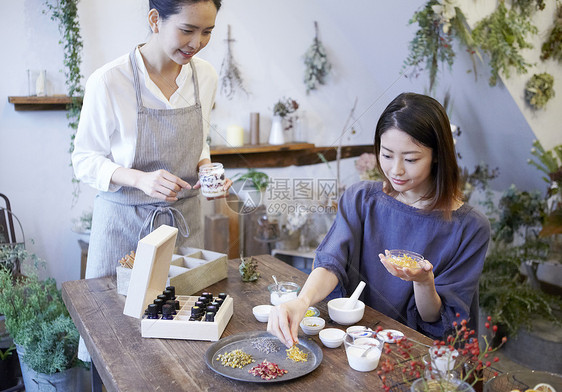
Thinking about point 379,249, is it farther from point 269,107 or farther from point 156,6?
point 269,107

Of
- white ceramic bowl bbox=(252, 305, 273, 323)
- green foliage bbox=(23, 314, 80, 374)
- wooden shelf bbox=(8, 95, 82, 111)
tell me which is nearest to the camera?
white ceramic bowl bbox=(252, 305, 273, 323)

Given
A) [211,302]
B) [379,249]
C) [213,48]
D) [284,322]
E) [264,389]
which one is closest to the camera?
[264,389]

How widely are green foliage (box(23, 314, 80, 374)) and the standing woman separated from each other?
494mm

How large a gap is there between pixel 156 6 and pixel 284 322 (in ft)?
4.20

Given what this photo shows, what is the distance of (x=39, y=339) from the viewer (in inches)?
102

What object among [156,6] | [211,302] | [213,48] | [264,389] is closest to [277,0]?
[213,48]

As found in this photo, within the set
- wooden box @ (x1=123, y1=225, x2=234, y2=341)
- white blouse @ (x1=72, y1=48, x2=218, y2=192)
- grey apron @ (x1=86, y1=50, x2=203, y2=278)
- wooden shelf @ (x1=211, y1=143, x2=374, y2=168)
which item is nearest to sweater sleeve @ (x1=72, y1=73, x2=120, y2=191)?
white blouse @ (x1=72, y1=48, x2=218, y2=192)

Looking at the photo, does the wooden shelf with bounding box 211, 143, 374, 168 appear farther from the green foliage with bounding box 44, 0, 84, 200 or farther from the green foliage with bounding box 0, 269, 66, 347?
the green foliage with bounding box 0, 269, 66, 347

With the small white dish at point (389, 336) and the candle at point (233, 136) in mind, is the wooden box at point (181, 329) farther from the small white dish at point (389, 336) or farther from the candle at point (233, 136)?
the candle at point (233, 136)

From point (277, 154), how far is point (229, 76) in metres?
0.69

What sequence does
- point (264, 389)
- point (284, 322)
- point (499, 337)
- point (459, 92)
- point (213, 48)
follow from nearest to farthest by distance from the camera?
1. point (264, 389)
2. point (284, 322)
3. point (499, 337)
4. point (213, 48)
5. point (459, 92)

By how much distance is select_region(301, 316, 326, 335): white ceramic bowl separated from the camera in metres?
1.62

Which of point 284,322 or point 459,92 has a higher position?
point 459,92

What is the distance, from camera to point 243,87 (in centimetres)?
410
